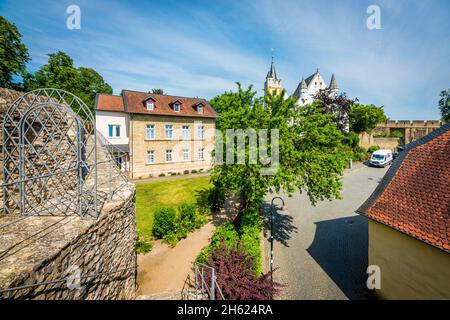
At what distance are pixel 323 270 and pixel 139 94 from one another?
80.4ft

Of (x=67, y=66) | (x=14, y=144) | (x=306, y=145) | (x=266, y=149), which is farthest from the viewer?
(x=67, y=66)

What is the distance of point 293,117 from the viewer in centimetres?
969

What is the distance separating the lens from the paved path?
25.4ft

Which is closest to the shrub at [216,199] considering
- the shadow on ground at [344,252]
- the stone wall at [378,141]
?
the shadow on ground at [344,252]

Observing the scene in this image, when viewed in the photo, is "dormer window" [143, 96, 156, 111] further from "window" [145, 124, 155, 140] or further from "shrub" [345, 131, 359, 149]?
"shrub" [345, 131, 359, 149]

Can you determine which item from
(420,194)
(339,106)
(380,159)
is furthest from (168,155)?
(380,159)

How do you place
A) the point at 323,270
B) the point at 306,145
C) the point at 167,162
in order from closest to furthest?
the point at 323,270 → the point at 306,145 → the point at 167,162

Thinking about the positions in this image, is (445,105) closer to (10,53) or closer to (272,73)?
(272,73)

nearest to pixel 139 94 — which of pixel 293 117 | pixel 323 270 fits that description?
pixel 293 117

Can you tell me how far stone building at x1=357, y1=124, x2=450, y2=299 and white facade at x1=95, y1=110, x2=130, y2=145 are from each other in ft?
76.0

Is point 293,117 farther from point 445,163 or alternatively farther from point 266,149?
point 445,163

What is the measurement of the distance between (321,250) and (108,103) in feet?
82.8

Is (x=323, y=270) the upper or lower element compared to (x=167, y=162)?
lower
